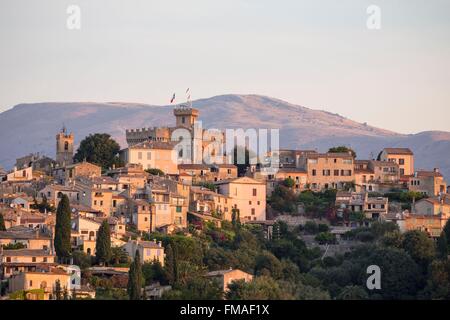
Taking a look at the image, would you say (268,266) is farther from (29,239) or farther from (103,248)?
(29,239)

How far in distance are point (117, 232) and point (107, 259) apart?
15.4ft

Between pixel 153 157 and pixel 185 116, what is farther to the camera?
pixel 185 116

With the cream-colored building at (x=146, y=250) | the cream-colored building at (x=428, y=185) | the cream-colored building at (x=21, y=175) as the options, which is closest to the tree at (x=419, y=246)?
the cream-colored building at (x=146, y=250)

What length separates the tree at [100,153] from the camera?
8694 cm

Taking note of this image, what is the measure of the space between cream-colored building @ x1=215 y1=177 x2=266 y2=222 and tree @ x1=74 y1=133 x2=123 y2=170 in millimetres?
6673

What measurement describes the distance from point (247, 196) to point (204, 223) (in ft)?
16.7

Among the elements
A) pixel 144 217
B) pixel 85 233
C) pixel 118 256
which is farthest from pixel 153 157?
pixel 118 256

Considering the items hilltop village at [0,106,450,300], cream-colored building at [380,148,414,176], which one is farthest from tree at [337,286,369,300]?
cream-colored building at [380,148,414,176]

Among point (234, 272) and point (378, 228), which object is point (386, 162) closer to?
point (378, 228)

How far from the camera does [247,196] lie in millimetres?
82875

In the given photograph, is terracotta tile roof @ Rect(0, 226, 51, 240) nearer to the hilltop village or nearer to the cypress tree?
the hilltop village

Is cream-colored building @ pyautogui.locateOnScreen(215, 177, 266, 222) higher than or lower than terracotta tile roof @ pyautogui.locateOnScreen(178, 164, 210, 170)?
lower

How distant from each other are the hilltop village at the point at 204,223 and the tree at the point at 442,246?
10 centimetres

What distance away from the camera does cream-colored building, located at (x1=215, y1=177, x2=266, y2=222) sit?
271 ft
